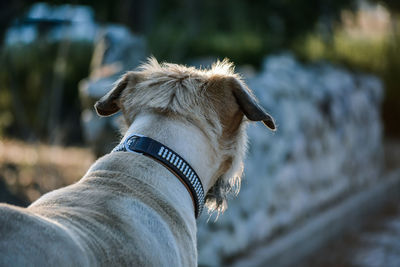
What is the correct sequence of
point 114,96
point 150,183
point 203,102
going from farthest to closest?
point 114,96 → point 203,102 → point 150,183

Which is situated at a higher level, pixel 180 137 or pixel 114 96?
pixel 114 96

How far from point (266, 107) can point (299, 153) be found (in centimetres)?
104

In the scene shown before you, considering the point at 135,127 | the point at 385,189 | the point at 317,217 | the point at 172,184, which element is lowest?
the point at 172,184

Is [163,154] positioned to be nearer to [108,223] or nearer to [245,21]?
[108,223]

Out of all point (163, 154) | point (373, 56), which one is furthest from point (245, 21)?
point (163, 154)

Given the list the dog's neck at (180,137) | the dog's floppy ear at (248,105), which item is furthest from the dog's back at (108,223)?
the dog's floppy ear at (248,105)

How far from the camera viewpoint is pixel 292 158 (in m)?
6.54

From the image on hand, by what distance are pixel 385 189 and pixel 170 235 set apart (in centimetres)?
748

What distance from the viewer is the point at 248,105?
2479 mm

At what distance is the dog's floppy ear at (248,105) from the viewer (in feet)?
8.05

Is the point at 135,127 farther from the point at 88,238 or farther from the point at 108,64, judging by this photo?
the point at 108,64

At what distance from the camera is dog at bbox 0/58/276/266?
163cm

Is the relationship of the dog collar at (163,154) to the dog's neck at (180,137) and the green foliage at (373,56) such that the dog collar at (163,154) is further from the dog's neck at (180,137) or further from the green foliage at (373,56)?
the green foliage at (373,56)

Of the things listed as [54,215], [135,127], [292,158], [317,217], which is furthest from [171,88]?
[317,217]
